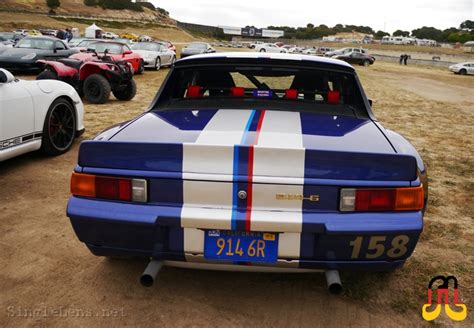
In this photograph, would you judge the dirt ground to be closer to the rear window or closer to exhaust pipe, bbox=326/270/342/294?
exhaust pipe, bbox=326/270/342/294

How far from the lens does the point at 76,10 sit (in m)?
94.0

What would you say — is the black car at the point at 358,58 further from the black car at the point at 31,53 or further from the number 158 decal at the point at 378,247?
the number 158 decal at the point at 378,247

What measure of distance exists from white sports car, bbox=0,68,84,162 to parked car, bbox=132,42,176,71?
13.0 m

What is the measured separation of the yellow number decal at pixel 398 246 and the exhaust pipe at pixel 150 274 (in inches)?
45.6

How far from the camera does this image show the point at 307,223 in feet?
6.78

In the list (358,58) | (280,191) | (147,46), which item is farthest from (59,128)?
(358,58)

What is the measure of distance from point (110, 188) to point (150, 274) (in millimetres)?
473

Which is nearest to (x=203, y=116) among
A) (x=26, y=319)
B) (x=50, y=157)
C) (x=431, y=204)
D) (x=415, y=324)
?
(x=26, y=319)

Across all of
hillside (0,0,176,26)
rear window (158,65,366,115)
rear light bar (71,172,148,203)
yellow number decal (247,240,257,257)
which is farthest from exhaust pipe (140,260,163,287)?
hillside (0,0,176,26)

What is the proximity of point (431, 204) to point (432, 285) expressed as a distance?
5.59 ft

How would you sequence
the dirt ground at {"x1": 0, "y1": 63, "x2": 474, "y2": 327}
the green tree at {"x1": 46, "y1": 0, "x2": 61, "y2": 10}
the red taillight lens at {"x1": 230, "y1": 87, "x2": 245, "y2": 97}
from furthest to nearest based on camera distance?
the green tree at {"x1": 46, "y1": 0, "x2": 61, "y2": 10} < the red taillight lens at {"x1": 230, "y1": 87, "x2": 245, "y2": 97} < the dirt ground at {"x1": 0, "y1": 63, "x2": 474, "y2": 327}

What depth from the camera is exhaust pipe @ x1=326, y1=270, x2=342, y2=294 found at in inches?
84.8

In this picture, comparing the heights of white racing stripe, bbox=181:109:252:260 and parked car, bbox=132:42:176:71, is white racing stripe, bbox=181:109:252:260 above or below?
below

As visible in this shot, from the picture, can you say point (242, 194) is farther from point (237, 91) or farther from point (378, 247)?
point (237, 91)
